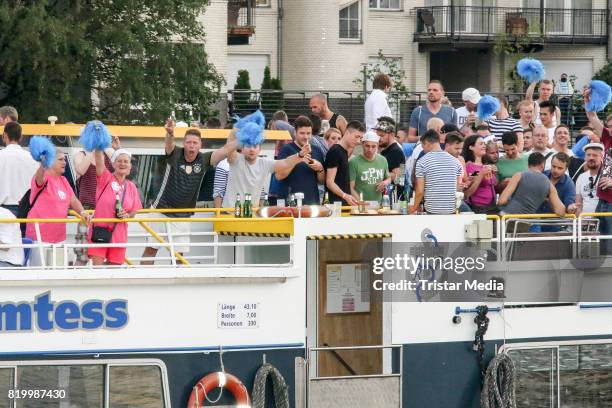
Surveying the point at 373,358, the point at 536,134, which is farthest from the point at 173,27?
the point at 373,358

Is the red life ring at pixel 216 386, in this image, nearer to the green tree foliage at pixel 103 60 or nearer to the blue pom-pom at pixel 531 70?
the blue pom-pom at pixel 531 70

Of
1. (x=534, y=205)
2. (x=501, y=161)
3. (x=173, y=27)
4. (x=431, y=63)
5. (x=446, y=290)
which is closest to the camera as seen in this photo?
(x=446, y=290)

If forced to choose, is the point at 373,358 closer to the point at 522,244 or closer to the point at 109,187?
the point at 522,244

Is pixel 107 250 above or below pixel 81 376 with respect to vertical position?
above

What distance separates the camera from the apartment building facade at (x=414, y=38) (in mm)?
44719

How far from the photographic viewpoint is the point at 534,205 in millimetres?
16141

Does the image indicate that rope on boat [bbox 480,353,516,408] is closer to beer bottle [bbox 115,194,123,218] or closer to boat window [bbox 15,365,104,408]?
boat window [bbox 15,365,104,408]

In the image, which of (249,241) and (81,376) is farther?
(249,241)

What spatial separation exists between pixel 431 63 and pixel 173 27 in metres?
19.6

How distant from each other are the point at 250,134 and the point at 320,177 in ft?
4.05

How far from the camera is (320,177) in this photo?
16.1 meters

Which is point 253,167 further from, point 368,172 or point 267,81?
point 267,81

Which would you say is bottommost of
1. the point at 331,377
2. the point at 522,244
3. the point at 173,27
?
the point at 331,377

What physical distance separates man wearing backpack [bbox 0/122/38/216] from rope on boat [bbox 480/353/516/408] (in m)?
4.84
